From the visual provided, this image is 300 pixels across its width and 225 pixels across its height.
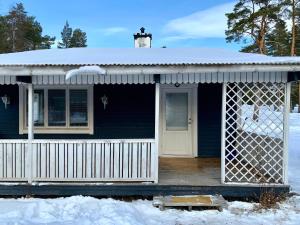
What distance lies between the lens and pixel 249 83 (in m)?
7.64

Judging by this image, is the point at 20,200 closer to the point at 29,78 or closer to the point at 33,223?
the point at 33,223

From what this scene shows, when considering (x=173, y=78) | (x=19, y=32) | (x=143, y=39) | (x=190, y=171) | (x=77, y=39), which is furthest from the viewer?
(x=77, y=39)

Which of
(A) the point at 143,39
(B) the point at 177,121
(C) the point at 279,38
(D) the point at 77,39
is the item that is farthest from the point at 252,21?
(D) the point at 77,39

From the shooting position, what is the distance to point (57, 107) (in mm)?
9609

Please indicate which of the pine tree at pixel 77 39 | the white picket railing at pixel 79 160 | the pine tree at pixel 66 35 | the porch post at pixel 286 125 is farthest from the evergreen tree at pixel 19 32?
the porch post at pixel 286 125

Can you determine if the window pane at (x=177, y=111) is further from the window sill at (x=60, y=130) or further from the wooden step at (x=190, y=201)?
the wooden step at (x=190, y=201)

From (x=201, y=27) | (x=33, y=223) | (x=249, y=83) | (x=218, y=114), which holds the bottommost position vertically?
(x=33, y=223)

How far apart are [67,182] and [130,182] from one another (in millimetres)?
1195

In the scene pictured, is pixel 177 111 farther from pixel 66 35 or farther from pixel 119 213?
pixel 66 35

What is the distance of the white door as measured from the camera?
1014 centimetres

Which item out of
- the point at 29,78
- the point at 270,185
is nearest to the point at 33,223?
the point at 29,78

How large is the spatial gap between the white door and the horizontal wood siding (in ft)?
1.42

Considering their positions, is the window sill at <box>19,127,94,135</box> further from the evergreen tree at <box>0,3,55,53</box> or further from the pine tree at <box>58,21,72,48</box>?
the pine tree at <box>58,21,72,48</box>

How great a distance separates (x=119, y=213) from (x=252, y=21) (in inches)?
924
